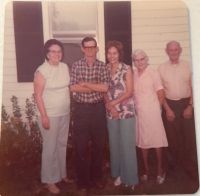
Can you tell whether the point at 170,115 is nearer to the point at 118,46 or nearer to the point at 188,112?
the point at 188,112

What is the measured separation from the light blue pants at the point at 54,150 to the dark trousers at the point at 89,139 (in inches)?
3.0

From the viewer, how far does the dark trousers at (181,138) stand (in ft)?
6.52

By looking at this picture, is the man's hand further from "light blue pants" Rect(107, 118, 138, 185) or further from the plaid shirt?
the plaid shirt

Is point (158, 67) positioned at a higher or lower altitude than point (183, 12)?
lower

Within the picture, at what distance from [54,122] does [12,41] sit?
533mm

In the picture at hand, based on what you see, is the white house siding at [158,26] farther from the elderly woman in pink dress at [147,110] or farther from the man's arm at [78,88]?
the man's arm at [78,88]

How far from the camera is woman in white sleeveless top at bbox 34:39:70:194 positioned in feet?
6.39

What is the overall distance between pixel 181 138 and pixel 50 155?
78cm

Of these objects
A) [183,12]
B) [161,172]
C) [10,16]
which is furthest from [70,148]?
[183,12]

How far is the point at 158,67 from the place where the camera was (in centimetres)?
199

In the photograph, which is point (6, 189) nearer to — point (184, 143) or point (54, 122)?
point (54, 122)

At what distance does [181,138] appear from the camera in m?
2.00

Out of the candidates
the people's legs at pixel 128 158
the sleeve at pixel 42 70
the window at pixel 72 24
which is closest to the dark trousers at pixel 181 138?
the people's legs at pixel 128 158

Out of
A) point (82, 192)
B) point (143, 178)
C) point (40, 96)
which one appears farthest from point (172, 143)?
point (40, 96)
